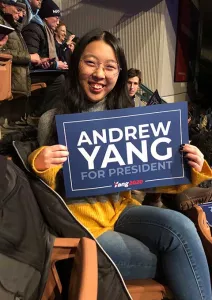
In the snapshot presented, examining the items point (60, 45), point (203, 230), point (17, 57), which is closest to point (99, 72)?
point (203, 230)

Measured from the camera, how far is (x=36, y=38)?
3488 mm

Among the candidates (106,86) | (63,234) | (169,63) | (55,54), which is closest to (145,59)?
(169,63)

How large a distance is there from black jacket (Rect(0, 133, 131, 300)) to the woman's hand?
0.44 meters

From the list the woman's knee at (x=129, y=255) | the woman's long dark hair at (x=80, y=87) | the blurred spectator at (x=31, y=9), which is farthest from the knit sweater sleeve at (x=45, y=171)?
the blurred spectator at (x=31, y=9)

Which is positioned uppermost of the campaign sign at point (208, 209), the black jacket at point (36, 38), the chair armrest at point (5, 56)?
the black jacket at point (36, 38)

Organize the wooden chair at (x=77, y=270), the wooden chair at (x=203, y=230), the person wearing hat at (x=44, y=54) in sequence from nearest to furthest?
1. the wooden chair at (x=77, y=270)
2. the wooden chair at (x=203, y=230)
3. the person wearing hat at (x=44, y=54)

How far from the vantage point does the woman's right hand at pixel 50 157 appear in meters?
1.16

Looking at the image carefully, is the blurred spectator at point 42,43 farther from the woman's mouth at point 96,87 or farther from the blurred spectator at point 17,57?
the woman's mouth at point 96,87

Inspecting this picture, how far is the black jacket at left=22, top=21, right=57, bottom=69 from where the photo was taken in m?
3.45

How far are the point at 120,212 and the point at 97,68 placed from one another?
491 millimetres

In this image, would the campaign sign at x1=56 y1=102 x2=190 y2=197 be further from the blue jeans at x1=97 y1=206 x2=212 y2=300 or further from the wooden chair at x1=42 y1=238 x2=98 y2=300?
the wooden chair at x1=42 y1=238 x2=98 y2=300

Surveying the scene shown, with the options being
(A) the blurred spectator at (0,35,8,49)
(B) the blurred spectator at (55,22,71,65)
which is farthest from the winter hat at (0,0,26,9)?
(B) the blurred spectator at (55,22,71,65)

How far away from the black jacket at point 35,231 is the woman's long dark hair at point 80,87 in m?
0.31

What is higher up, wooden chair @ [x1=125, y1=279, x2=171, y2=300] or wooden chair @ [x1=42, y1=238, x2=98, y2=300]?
wooden chair @ [x1=42, y1=238, x2=98, y2=300]
